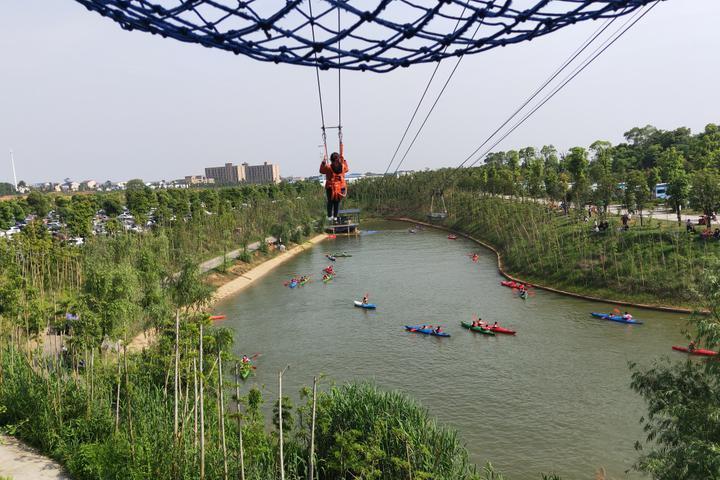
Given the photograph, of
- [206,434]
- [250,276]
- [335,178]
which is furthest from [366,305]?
[335,178]

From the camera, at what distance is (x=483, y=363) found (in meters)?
16.0

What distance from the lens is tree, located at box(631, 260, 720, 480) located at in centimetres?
530

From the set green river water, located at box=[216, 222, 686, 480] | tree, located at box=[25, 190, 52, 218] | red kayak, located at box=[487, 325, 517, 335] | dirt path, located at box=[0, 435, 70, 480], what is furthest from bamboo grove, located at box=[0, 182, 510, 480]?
tree, located at box=[25, 190, 52, 218]

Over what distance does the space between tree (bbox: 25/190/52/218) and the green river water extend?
25096 millimetres

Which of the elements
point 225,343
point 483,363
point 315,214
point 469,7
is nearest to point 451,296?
point 483,363

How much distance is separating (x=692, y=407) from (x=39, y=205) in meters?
48.3

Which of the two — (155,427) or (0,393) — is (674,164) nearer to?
(155,427)

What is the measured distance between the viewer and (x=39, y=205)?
41.9 meters

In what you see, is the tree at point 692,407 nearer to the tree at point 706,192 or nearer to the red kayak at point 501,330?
the red kayak at point 501,330

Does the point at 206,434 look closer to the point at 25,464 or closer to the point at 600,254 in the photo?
the point at 25,464

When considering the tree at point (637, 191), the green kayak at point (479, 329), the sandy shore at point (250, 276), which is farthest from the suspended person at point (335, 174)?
the tree at point (637, 191)

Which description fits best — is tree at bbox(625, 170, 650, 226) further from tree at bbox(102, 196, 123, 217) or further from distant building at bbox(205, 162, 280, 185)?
distant building at bbox(205, 162, 280, 185)

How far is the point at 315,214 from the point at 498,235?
25245mm

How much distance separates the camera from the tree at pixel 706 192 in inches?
900
